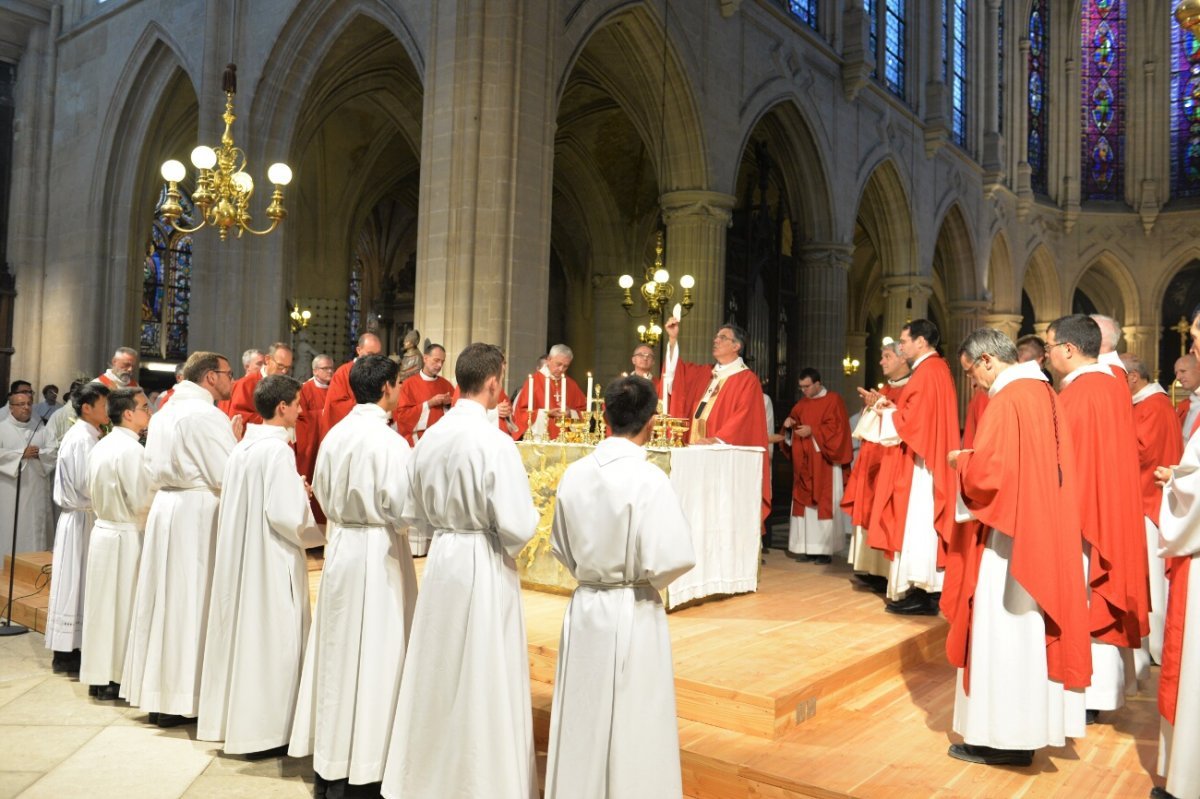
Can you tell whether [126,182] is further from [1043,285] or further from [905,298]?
[1043,285]

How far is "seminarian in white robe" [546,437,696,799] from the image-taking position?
10.00 feet

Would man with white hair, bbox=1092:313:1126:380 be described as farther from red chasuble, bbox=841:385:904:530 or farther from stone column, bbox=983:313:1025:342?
stone column, bbox=983:313:1025:342

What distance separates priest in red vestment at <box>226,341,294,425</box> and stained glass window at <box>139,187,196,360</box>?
1454cm

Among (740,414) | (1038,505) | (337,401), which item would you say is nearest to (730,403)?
(740,414)

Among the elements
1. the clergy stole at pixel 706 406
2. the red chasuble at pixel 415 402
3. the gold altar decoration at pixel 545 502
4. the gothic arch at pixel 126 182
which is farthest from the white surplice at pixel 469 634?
the gothic arch at pixel 126 182

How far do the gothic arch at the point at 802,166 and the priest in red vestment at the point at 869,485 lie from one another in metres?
10.8

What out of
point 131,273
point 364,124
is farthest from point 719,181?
point 131,273

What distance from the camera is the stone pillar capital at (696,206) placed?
14609 millimetres

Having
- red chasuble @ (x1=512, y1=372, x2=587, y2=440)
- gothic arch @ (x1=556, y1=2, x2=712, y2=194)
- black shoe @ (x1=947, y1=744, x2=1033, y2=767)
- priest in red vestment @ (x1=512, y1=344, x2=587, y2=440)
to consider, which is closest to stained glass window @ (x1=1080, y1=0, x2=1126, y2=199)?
gothic arch @ (x1=556, y1=2, x2=712, y2=194)

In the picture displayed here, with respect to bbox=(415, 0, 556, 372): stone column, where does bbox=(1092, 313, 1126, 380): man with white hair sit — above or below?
below

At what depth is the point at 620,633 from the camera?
10.1 ft

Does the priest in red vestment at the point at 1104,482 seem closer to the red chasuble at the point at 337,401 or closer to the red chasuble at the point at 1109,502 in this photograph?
the red chasuble at the point at 1109,502

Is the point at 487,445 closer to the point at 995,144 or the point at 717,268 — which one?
the point at 717,268

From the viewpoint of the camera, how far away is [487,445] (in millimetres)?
3354
